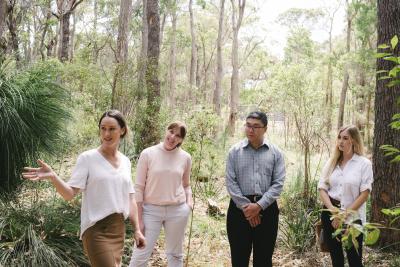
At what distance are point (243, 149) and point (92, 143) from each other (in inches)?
194

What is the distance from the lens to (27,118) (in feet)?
15.4

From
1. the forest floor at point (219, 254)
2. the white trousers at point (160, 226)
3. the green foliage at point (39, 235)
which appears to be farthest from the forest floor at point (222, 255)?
the white trousers at point (160, 226)

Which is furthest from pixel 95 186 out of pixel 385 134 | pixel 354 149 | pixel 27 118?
pixel 385 134

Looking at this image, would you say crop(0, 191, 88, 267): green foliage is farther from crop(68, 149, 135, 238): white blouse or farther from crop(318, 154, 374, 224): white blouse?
crop(318, 154, 374, 224): white blouse

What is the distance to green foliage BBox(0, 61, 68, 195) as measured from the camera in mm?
4504

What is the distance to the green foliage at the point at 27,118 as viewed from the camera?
450 centimetres

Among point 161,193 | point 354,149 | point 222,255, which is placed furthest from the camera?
point 222,255

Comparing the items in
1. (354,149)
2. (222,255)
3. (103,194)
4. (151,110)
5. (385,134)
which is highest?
(151,110)

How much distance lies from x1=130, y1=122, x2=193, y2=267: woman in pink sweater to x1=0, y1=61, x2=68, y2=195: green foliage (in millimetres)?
1799

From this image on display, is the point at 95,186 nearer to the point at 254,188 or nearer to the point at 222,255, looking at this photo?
the point at 254,188

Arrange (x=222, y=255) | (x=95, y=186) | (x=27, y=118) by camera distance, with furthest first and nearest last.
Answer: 1. (x=222, y=255)
2. (x=27, y=118)
3. (x=95, y=186)

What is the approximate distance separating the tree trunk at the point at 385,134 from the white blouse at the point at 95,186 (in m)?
3.30

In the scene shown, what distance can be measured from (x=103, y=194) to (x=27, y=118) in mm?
2433

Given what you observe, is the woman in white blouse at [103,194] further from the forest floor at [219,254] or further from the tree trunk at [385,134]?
the tree trunk at [385,134]
